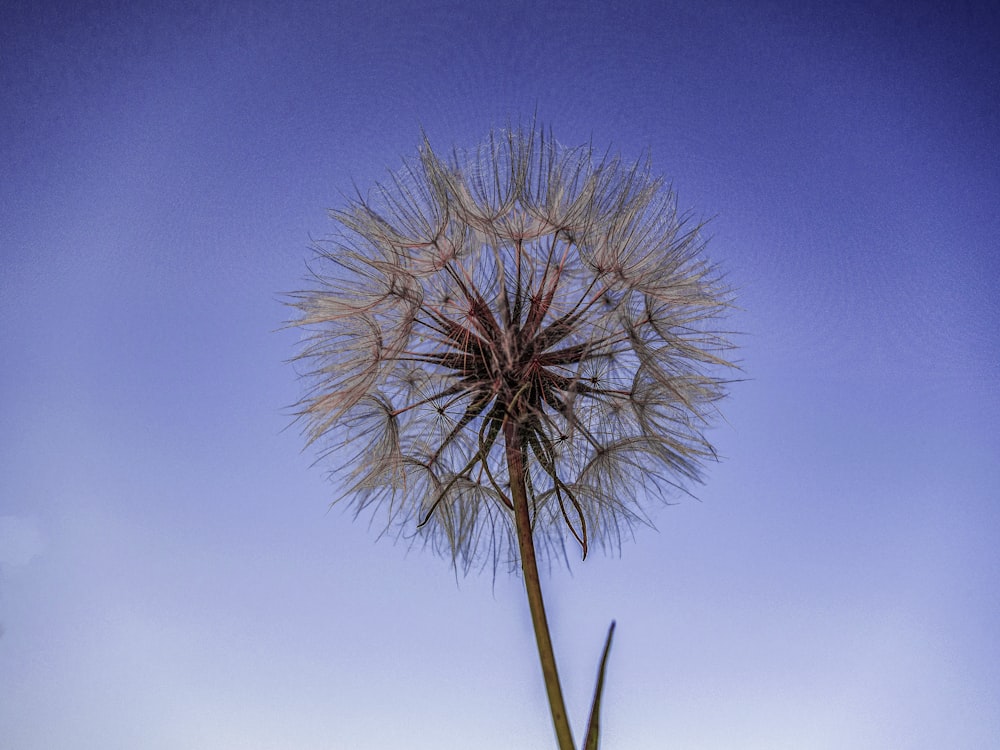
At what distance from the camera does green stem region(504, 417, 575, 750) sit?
144 inches

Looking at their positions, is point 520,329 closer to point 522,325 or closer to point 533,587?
point 522,325

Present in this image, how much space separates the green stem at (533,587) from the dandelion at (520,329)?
18mm

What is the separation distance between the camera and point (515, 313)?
165 inches

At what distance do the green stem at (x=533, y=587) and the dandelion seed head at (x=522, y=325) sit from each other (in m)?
0.14

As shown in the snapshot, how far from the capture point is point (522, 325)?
418cm

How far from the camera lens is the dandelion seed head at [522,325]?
13.5ft

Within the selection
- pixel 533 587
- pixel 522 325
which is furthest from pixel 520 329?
pixel 533 587

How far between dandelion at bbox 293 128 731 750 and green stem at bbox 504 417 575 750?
0.02m

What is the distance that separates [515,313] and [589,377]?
56cm

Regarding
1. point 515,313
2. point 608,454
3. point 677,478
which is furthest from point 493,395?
point 677,478

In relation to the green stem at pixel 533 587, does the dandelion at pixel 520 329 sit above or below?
above

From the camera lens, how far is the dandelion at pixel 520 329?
4105 millimetres

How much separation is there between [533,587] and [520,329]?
143 cm

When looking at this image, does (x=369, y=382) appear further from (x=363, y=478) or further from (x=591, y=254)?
(x=591, y=254)
